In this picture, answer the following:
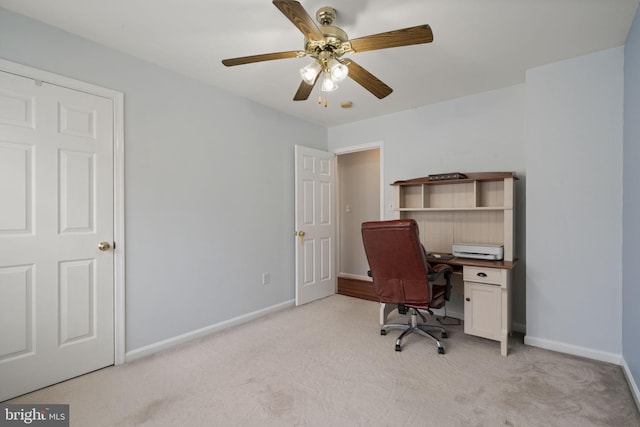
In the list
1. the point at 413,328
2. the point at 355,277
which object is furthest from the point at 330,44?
the point at 355,277

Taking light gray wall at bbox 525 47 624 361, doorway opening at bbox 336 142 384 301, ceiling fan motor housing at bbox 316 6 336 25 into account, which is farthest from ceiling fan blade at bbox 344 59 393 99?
doorway opening at bbox 336 142 384 301

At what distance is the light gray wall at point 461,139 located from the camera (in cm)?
294

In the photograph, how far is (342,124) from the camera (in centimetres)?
424

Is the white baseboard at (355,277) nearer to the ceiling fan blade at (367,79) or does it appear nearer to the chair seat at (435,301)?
the chair seat at (435,301)

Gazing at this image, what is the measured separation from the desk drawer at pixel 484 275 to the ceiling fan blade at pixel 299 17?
→ 2.17 metres

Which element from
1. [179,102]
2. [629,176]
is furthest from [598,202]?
[179,102]

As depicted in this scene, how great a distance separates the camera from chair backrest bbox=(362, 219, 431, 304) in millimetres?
2324

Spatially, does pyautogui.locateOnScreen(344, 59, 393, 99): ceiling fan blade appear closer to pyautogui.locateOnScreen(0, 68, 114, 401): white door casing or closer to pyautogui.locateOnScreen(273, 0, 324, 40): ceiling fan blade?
pyautogui.locateOnScreen(273, 0, 324, 40): ceiling fan blade

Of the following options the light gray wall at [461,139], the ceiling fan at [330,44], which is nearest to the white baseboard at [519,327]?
the light gray wall at [461,139]

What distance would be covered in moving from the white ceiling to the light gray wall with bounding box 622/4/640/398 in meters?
0.28

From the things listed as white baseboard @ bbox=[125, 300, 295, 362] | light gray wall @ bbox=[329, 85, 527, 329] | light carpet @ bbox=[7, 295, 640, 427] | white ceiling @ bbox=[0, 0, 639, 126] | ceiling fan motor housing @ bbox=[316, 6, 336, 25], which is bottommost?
light carpet @ bbox=[7, 295, 640, 427]

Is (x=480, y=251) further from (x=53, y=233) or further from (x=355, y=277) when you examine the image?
(x=53, y=233)

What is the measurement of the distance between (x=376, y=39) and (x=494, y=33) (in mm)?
1051

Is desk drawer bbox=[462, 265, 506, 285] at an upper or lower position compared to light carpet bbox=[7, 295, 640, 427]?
upper
